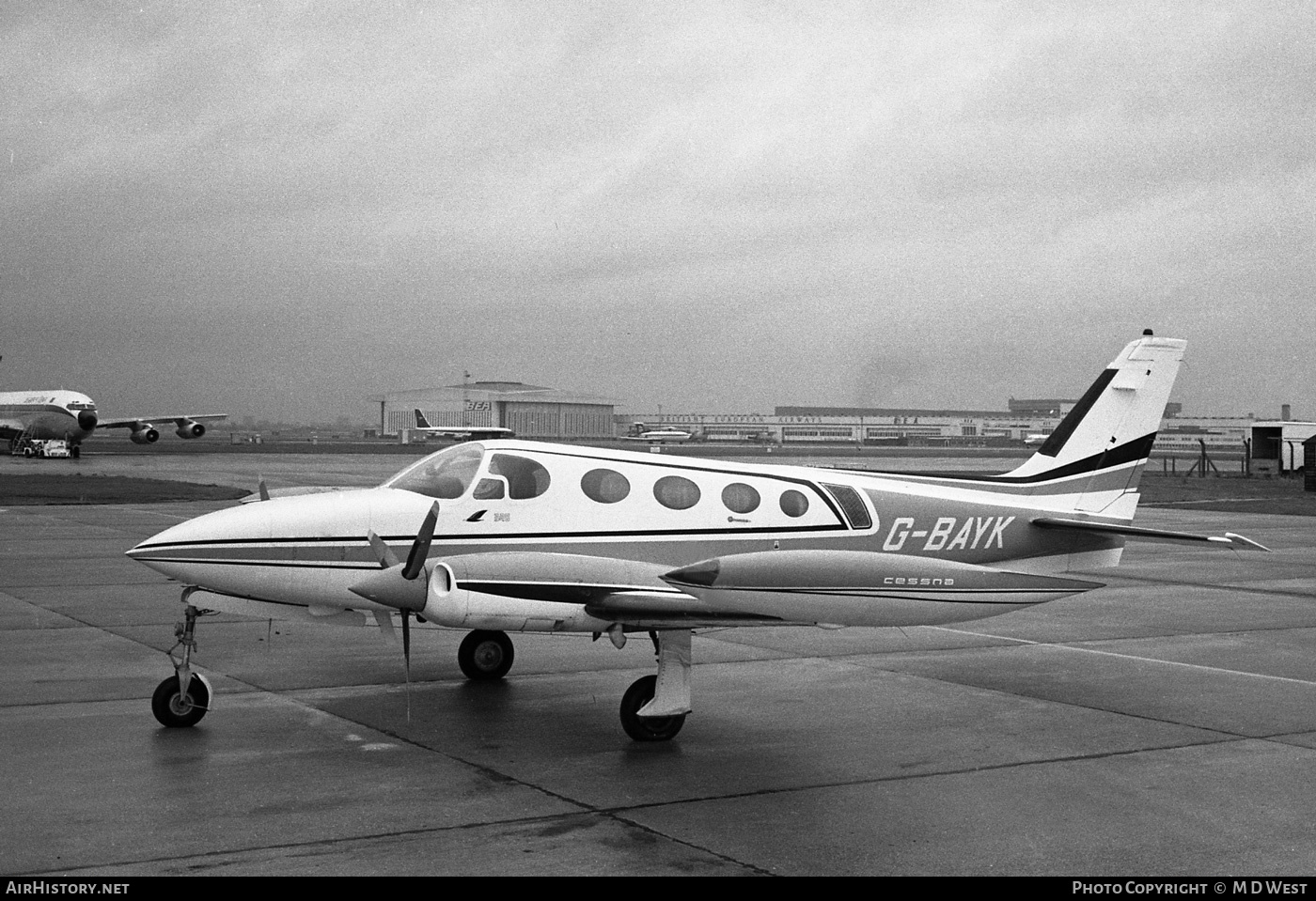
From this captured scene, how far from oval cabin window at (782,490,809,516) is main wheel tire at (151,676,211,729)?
5964 mm

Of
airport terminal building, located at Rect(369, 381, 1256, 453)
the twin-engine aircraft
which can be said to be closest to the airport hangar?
airport terminal building, located at Rect(369, 381, 1256, 453)

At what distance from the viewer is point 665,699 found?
11180mm

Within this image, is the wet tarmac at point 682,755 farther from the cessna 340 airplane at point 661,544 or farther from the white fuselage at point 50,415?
the white fuselage at point 50,415

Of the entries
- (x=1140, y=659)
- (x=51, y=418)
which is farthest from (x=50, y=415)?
(x=1140, y=659)

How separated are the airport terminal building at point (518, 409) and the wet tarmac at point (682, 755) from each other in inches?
3615

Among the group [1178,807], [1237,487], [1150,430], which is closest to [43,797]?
[1178,807]

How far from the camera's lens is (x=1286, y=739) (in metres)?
11.4

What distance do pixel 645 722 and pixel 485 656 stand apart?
3.50 m

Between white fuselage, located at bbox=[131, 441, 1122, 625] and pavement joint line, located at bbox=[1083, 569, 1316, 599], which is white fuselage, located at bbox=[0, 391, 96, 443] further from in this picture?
white fuselage, located at bbox=[131, 441, 1122, 625]

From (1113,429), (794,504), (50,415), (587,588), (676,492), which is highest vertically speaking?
(50,415)

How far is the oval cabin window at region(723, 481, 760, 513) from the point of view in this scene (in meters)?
13.1

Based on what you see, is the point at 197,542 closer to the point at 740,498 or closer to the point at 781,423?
the point at 740,498

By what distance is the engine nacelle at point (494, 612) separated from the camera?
10820mm

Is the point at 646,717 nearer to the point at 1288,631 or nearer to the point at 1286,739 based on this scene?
the point at 1286,739
